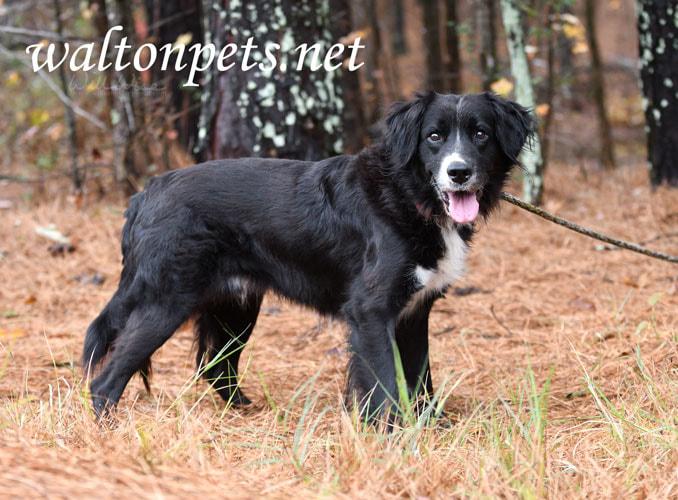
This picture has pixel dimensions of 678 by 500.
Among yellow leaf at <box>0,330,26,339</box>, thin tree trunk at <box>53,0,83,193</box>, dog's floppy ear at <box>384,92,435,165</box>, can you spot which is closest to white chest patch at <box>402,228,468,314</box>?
dog's floppy ear at <box>384,92,435,165</box>

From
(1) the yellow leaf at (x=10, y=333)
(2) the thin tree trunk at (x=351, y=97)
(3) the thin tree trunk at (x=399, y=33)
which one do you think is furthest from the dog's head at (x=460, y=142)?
(3) the thin tree trunk at (x=399, y=33)

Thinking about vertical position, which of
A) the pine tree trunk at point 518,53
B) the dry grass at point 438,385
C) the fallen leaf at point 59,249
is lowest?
the dry grass at point 438,385

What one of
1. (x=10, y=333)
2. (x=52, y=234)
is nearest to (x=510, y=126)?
(x=10, y=333)

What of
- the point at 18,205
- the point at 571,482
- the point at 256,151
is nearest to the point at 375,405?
the point at 571,482

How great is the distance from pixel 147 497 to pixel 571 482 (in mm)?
1350

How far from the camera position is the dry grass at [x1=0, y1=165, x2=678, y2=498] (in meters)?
2.14

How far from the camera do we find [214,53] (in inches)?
198

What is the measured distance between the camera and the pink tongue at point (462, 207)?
3.07m

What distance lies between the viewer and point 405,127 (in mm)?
3199

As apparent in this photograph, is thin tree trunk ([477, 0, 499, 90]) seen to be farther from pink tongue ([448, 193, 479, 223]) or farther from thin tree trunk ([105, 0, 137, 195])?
pink tongue ([448, 193, 479, 223])

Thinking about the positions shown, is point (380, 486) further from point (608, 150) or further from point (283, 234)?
point (608, 150)

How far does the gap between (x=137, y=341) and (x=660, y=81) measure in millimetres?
5813

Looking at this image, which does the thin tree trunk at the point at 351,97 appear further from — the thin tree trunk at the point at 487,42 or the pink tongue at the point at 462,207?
the pink tongue at the point at 462,207

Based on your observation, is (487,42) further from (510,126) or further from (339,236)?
(339,236)
